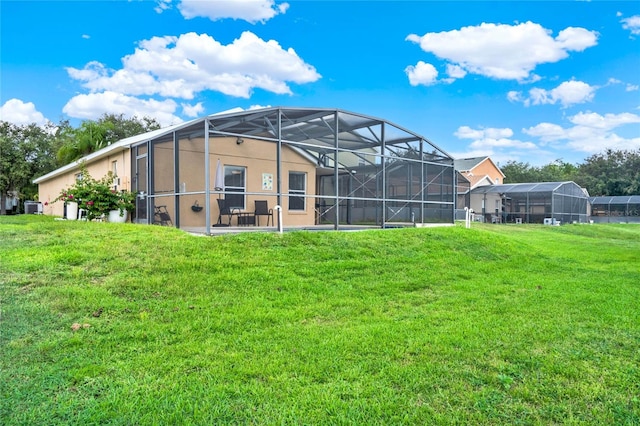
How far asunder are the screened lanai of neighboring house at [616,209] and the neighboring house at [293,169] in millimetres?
30511

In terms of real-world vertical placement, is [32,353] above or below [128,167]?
below

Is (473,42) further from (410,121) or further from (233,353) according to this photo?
(233,353)

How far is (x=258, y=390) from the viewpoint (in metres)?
2.67

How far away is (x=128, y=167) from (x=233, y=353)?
10.6 meters

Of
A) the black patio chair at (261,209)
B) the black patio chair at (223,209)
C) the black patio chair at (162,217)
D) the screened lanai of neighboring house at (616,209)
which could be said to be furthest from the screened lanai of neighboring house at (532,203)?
the black patio chair at (162,217)

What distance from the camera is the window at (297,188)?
13516mm

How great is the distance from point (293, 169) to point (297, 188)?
2.17ft

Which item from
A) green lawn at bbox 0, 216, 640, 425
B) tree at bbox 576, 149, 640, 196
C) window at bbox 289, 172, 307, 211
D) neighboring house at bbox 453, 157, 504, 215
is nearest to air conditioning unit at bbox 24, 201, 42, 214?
window at bbox 289, 172, 307, 211

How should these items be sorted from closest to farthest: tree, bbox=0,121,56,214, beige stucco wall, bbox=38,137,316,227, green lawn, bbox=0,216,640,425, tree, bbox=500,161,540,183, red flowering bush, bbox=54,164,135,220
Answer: green lawn, bbox=0,216,640,425
red flowering bush, bbox=54,164,135,220
beige stucco wall, bbox=38,137,316,227
tree, bbox=0,121,56,214
tree, bbox=500,161,540,183

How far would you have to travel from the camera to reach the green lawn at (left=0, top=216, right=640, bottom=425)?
Result: 2500 millimetres

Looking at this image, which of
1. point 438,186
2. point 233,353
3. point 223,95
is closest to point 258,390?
point 233,353

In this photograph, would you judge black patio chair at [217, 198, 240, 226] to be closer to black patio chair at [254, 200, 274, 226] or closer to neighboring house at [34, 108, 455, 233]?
neighboring house at [34, 108, 455, 233]

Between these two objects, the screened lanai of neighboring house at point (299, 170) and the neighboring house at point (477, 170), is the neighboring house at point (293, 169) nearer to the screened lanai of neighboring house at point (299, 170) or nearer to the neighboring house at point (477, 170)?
the screened lanai of neighboring house at point (299, 170)

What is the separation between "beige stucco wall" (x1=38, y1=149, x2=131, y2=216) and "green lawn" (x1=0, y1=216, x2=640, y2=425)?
18.5 ft
